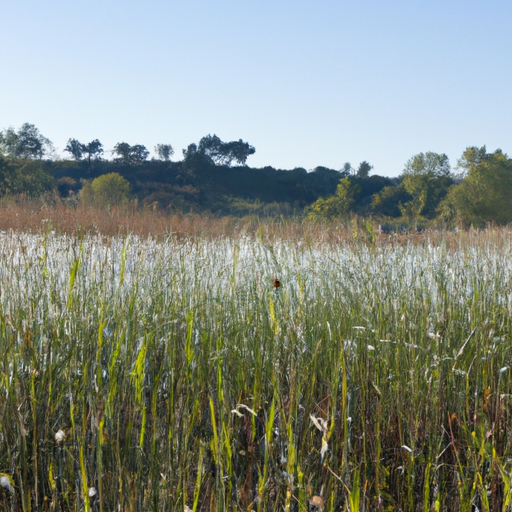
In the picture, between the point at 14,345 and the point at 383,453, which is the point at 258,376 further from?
the point at 14,345

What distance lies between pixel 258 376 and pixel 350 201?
32.1 meters

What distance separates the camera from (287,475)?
3.63ft

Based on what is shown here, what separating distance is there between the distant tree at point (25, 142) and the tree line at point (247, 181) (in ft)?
0.23

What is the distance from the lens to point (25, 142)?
3866 cm

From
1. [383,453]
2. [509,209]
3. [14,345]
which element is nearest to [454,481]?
[383,453]

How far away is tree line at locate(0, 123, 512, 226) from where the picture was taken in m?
Result: 28.8

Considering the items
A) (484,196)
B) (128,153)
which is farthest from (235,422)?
(128,153)

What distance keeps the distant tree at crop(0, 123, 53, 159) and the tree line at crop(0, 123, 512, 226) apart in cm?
7

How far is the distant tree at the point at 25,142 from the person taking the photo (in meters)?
36.3

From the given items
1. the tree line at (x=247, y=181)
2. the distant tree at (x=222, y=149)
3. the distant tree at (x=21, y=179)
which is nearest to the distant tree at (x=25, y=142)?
the tree line at (x=247, y=181)

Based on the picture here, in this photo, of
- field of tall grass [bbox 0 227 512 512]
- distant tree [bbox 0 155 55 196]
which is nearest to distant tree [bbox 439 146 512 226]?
distant tree [bbox 0 155 55 196]

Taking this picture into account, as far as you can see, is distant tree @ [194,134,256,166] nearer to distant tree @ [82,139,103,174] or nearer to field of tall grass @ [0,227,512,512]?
distant tree @ [82,139,103,174]

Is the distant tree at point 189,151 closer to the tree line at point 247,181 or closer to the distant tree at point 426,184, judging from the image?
the tree line at point 247,181

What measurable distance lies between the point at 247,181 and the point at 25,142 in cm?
1990
